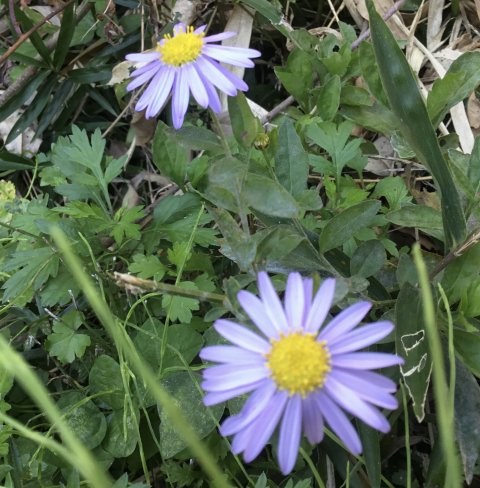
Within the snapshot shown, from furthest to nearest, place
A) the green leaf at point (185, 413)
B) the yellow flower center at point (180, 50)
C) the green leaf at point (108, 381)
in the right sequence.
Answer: the green leaf at point (108, 381) < the green leaf at point (185, 413) < the yellow flower center at point (180, 50)

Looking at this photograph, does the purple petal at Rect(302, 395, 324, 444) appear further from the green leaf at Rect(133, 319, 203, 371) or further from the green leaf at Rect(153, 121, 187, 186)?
the green leaf at Rect(153, 121, 187, 186)

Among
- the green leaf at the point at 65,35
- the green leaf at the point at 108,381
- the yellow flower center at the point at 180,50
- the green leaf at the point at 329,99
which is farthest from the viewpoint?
the green leaf at the point at 65,35

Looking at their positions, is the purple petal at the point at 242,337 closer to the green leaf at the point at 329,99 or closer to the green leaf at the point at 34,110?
the green leaf at the point at 329,99

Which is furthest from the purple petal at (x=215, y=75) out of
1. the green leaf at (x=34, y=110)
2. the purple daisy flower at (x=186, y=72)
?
the green leaf at (x=34, y=110)

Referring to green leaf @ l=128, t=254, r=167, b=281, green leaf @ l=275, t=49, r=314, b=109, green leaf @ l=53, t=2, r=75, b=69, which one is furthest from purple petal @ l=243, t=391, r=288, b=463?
green leaf @ l=53, t=2, r=75, b=69

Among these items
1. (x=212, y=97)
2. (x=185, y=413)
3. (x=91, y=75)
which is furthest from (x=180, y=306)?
(x=91, y=75)

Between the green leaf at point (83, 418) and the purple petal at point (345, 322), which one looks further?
the green leaf at point (83, 418)

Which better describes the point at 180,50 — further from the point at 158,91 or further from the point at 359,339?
the point at 359,339

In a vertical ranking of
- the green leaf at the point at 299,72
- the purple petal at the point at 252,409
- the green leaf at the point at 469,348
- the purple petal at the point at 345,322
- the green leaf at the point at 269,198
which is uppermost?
the green leaf at the point at 299,72
